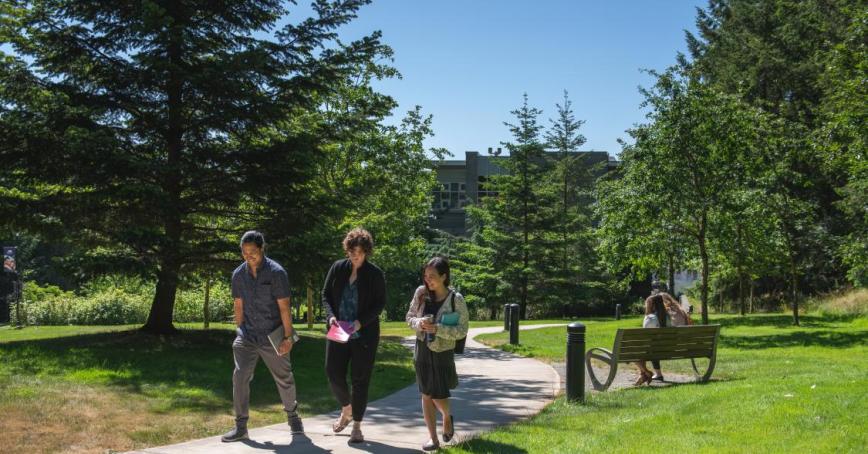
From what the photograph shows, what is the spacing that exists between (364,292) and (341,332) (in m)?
0.41

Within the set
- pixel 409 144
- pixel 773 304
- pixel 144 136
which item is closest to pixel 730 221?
pixel 409 144

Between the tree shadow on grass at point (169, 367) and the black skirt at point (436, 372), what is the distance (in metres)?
2.85

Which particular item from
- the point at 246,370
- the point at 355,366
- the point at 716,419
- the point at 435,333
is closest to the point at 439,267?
the point at 435,333

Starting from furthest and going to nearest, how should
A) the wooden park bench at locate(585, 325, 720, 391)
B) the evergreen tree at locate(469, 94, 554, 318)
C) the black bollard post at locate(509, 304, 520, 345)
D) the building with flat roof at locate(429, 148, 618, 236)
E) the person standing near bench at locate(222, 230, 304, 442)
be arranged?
the building with flat roof at locate(429, 148, 618, 236) < the evergreen tree at locate(469, 94, 554, 318) < the black bollard post at locate(509, 304, 520, 345) < the wooden park bench at locate(585, 325, 720, 391) < the person standing near bench at locate(222, 230, 304, 442)

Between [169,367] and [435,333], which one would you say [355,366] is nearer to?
[435,333]

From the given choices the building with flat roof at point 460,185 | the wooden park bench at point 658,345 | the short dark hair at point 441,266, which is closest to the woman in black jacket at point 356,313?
the short dark hair at point 441,266

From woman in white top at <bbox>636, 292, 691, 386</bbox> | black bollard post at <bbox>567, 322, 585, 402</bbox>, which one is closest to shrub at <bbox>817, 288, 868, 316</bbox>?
woman in white top at <bbox>636, 292, 691, 386</bbox>

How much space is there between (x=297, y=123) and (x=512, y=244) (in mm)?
26428

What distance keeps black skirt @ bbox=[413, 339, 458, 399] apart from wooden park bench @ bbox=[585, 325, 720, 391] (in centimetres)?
437

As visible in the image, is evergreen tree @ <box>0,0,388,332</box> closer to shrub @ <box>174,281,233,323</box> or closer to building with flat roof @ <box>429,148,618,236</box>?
shrub @ <box>174,281,233,323</box>

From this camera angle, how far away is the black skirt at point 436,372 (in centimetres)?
632

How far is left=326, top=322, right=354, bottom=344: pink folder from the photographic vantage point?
6457mm

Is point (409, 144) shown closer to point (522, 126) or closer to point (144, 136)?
point (144, 136)

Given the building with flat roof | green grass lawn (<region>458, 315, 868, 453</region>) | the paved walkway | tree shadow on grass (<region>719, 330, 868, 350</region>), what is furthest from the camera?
the building with flat roof
